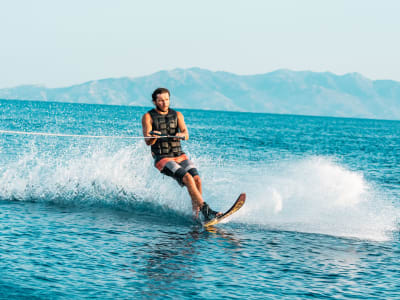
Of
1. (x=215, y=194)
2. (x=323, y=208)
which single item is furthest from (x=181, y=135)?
(x=215, y=194)

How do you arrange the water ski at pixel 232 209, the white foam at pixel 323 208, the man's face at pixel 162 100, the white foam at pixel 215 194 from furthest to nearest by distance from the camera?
1. the white foam at pixel 215 194
2. the white foam at pixel 323 208
3. the water ski at pixel 232 209
4. the man's face at pixel 162 100

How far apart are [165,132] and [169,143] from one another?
11.6 inches

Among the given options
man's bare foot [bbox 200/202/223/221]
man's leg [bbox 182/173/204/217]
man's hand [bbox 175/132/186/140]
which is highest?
man's hand [bbox 175/132/186/140]

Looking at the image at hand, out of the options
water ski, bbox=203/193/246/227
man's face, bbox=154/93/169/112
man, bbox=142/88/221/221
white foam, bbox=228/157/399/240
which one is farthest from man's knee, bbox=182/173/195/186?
white foam, bbox=228/157/399/240

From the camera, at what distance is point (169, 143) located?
34.9ft

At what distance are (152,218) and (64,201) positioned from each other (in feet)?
8.68

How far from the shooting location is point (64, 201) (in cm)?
1323

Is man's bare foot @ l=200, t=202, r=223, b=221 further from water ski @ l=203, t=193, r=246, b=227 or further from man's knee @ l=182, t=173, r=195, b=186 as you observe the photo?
man's knee @ l=182, t=173, r=195, b=186

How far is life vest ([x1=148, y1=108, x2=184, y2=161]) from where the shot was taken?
10.4 m

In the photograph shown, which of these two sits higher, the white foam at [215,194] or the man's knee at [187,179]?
the man's knee at [187,179]

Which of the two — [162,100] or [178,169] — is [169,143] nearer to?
[178,169]

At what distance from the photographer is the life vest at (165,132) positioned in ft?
34.2

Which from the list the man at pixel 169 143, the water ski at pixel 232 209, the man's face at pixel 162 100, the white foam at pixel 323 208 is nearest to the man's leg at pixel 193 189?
the man at pixel 169 143

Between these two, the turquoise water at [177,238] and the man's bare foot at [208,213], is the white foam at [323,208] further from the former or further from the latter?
the man's bare foot at [208,213]
